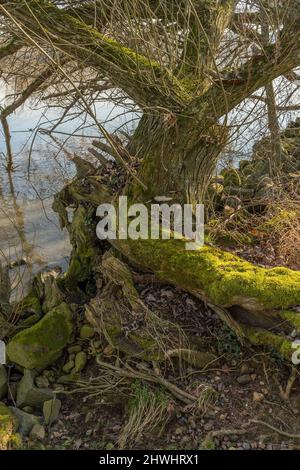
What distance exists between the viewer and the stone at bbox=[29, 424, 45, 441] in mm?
3523

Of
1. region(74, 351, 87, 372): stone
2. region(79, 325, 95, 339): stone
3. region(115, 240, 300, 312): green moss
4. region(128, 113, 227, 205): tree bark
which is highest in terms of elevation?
region(128, 113, 227, 205): tree bark

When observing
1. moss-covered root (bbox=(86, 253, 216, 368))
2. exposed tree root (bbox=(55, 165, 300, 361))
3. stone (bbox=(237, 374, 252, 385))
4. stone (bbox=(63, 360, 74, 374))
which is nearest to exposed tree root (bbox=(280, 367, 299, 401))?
exposed tree root (bbox=(55, 165, 300, 361))

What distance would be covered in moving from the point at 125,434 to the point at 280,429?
1.20 metres

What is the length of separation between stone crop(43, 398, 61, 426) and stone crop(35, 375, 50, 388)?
266mm

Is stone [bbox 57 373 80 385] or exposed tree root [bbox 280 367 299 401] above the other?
exposed tree root [bbox 280 367 299 401]

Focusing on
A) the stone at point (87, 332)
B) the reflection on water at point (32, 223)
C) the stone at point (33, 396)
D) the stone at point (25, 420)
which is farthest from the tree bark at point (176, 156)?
the reflection on water at point (32, 223)

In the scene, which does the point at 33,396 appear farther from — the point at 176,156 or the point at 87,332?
the point at 176,156

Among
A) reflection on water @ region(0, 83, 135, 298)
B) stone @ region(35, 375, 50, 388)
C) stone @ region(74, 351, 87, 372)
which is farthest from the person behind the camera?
reflection on water @ region(0, 83, 135, 298)

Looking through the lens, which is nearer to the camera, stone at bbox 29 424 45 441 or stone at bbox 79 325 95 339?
stone at bbox 29 424 45 441

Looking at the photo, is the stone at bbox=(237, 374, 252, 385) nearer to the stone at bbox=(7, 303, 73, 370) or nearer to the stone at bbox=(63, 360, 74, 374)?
the stone at bbox=(63, 360, 74, 374)

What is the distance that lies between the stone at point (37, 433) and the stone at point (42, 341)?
2.28 ft

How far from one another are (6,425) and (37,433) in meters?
0.28

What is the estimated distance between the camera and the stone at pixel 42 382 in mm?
4074

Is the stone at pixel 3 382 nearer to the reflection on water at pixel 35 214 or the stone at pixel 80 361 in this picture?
the stone at pixel 80 361
